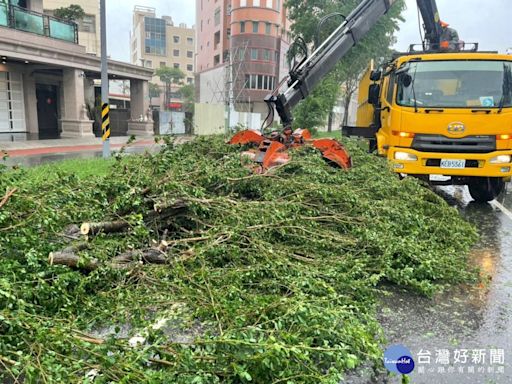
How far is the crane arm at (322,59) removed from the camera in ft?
29.2

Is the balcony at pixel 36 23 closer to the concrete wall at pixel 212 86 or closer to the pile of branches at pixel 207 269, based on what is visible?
the pile of branches at pixel 207 269

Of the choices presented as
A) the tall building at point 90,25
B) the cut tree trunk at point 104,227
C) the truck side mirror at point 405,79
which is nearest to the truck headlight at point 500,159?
the truck side mirror at point 405,79

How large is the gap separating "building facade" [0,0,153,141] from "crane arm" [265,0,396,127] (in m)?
13.6

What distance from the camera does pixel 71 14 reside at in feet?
81.3

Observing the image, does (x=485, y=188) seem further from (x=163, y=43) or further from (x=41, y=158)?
(x=163, y=43)

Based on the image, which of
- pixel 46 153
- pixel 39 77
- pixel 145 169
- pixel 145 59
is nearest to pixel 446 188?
pixel 145 169

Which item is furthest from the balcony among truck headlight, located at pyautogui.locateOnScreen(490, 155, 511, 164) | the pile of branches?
truck headlight, located at pyautogui.locateOnScreen(490, 155, 511, 164)

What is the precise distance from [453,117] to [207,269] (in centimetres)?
565

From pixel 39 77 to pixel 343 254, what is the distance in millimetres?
22922

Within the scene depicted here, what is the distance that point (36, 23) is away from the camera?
18.9m

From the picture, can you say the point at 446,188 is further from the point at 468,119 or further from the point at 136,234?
the point at 136,234

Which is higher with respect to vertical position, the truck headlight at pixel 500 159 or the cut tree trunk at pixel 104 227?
the truck headlight at pixel 500 159

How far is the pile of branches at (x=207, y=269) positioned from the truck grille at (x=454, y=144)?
1.49 meters

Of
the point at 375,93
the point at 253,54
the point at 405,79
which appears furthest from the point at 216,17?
the point at 405,79
